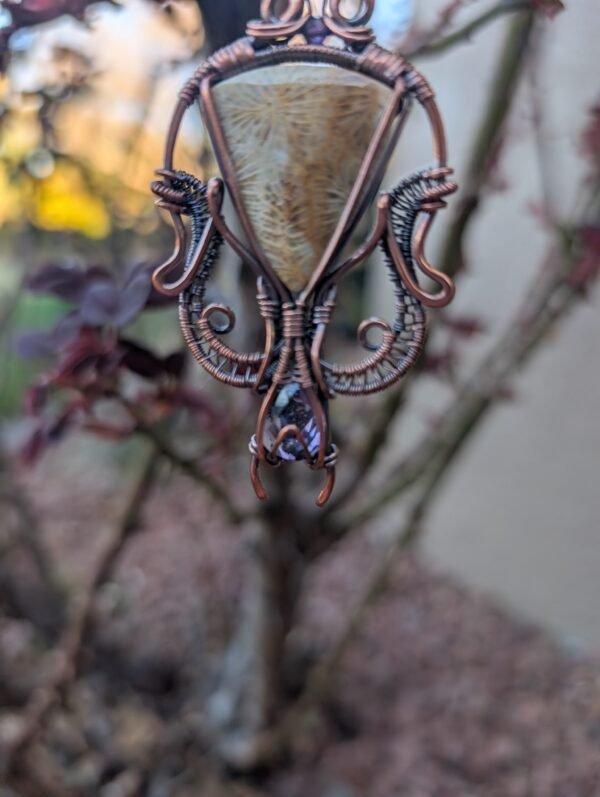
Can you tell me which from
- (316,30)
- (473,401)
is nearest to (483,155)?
(473,401)

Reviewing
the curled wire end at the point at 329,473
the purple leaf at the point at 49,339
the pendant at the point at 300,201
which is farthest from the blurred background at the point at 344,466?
the curled wire end at the point at 329,473

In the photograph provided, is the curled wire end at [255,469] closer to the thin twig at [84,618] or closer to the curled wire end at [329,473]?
the curled wire end at [329,473]

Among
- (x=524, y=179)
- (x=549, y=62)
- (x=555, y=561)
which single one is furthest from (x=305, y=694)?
(x=549, y=62)

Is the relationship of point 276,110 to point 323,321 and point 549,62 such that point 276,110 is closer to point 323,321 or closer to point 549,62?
point 323,321

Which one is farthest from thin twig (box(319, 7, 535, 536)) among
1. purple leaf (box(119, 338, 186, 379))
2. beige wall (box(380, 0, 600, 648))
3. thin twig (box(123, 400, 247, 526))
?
beige wall (box(380, 0, 600, 648))

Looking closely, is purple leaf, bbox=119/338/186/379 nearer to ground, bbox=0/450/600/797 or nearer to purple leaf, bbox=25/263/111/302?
purple leaf, bbox=25/263/111/302

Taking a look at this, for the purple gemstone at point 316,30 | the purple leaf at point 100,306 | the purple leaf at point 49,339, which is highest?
the purple gemstone at point 316,30

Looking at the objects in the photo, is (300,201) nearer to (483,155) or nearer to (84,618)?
(483,155)
